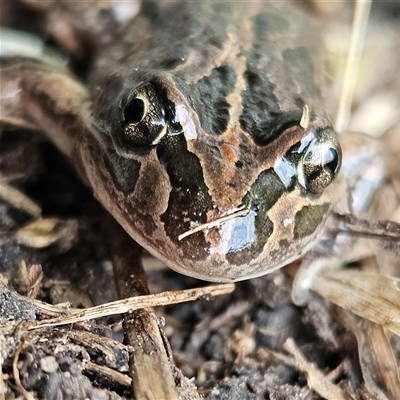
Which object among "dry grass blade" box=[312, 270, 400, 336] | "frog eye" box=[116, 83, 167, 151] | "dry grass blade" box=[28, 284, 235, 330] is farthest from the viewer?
"dry grass blade" box=[312, 270, 400, 336]

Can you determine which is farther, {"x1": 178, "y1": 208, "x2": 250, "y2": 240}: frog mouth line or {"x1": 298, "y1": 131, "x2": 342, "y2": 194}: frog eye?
{"x1": 298, "y1": 131, "x2": 342, "y2": 194}: frog eye

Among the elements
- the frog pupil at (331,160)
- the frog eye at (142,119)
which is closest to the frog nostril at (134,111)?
the frog eye at (142,119)

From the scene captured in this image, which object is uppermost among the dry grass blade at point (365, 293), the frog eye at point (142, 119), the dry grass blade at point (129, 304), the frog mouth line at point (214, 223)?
the frog eye at point (142, 119)

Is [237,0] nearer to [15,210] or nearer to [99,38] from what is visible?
[99,38]

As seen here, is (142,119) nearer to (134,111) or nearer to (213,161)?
(134,111)

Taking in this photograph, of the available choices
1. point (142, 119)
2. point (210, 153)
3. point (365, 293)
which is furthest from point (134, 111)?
point (365, 293)

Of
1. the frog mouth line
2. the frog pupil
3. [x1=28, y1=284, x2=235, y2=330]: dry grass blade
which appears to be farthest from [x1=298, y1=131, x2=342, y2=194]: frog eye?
[x1=28, y1=284, x2=235, y2=330]: dry grass blade

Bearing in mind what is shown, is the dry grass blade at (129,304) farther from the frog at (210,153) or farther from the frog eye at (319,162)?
the frog eye at (319,162)

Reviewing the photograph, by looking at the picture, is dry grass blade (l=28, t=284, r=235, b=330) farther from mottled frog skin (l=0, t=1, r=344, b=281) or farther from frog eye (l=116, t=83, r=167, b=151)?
frog eye (l=116, t=83, r=167, b=151)
